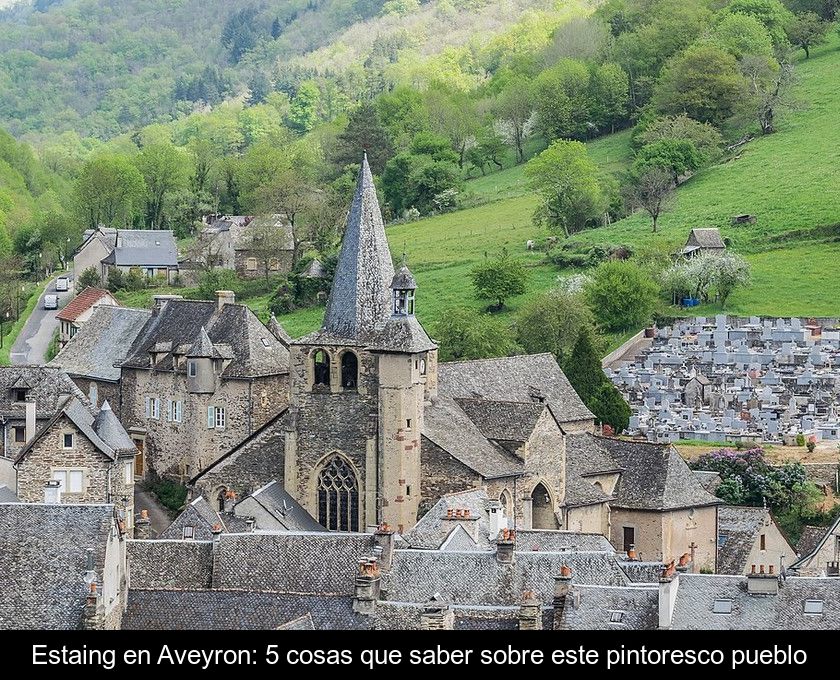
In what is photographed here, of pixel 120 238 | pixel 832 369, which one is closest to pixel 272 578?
pixel 832 369

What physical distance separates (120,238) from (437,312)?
89.6 feet

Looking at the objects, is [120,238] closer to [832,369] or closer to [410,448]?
[832,369]

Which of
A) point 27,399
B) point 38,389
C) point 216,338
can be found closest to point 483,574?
point 27,399

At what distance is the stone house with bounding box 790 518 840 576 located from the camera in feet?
250

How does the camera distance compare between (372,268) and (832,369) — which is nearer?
(372,268)

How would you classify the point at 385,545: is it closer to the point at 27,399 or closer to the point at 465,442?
the point at 465,442

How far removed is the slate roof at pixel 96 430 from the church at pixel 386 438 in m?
3.55

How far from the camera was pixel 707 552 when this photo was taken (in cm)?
8256

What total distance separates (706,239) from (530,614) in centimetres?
7858

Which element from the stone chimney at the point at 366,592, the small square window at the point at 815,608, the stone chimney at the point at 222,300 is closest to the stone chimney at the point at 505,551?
the stone chimney at the point at 366,592

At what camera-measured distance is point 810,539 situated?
8188 centimetres

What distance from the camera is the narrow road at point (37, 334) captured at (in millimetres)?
122281

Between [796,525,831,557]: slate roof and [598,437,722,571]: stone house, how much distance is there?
3.09 metres
